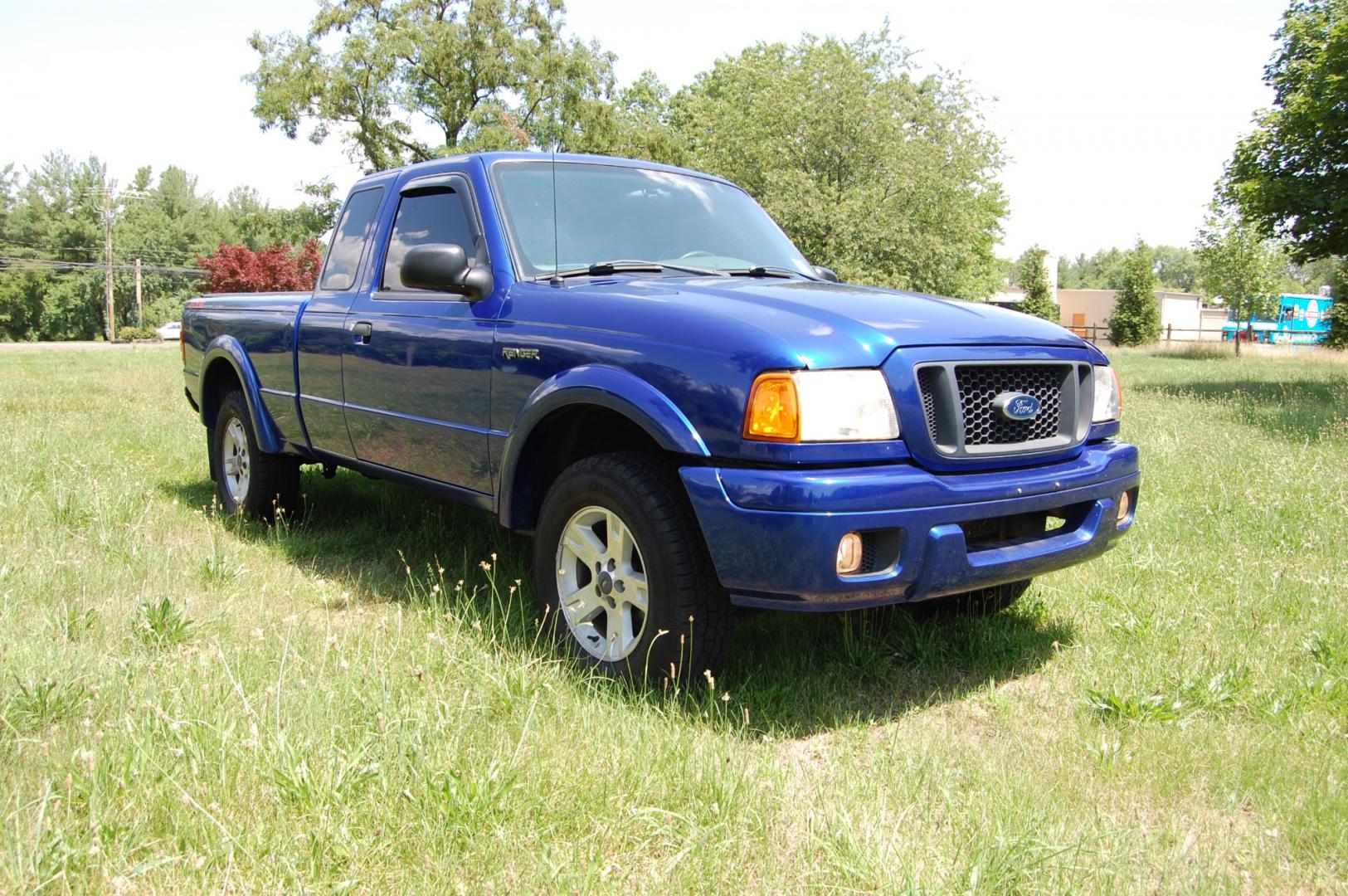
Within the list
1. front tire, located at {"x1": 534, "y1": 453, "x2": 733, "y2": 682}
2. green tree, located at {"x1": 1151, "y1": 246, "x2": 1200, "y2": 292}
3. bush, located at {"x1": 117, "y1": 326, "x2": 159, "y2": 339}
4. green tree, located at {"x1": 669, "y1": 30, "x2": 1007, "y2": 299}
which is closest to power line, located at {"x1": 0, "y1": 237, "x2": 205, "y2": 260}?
bush, located at {"x1": 117, "y1": 326, "x2": 159, "y2": 339}

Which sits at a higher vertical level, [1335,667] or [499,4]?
[499,4]

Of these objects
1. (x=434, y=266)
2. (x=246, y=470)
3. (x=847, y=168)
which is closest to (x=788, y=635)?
(x=434, y=266)

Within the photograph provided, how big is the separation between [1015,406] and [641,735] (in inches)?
60.3

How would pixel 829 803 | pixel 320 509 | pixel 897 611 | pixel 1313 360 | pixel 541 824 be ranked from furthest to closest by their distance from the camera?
pixel 1313 360
pixel 320 509
pixel 897 611
pixel 829 803
pixel 541 824

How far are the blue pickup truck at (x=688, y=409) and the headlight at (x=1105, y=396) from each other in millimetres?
19

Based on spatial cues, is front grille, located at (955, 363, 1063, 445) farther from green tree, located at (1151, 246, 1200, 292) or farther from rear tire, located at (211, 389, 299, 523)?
green tree, located at (1151, 246, 1200, 292)

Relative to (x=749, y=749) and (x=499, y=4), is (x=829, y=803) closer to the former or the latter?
(x=749, y=749)

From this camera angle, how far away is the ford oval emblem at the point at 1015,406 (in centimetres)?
319

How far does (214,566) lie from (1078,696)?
3.65m

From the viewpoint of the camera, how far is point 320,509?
6406mm

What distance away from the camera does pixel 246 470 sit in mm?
6082

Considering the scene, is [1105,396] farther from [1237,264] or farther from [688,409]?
[1237,264]

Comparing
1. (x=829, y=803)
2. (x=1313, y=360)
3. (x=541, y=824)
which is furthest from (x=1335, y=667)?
(x=1313, y=360)

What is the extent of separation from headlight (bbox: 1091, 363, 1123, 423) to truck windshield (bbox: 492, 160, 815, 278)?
1382 mm
